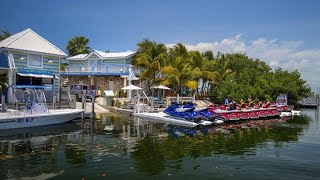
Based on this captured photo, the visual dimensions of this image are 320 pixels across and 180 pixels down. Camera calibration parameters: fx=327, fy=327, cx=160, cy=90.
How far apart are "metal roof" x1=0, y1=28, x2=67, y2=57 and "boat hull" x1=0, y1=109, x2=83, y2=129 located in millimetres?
9921

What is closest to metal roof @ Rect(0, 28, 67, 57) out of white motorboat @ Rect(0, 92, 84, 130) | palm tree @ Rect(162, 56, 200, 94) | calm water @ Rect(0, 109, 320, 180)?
white motorboat @ Rect(0, 92, 84, 130)

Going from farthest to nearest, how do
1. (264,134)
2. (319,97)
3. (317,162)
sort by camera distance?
(319,97) < (264,134) < (317,162)

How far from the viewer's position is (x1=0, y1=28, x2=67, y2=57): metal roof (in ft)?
104

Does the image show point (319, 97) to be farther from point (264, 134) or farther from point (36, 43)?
point (36, 43)

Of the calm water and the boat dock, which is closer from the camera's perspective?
the calm water

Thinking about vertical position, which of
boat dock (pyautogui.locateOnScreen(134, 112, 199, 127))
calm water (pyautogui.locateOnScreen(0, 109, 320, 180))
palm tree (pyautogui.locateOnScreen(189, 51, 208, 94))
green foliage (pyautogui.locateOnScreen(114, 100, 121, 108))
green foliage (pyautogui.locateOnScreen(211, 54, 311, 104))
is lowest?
calm water (pyautogui.locateOnScreen(0, 109, 320, 180))

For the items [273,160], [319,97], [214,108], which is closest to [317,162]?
[273,160]

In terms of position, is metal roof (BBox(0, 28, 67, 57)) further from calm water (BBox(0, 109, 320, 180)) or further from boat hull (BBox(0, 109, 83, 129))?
calm water (BBox(0, 109, 320, 180))

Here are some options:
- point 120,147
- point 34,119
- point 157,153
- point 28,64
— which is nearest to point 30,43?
point 28,64

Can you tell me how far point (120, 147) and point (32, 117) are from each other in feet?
31.3

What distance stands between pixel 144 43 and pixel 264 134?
25.9m

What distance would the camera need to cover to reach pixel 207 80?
1945 inches

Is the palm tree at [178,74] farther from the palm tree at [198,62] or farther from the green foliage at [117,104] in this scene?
the green foliage at [117,104]

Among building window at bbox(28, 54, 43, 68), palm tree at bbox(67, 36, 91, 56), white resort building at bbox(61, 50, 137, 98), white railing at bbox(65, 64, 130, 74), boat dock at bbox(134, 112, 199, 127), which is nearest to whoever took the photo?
boat dock at bbox(134, 112, 199, 127)
